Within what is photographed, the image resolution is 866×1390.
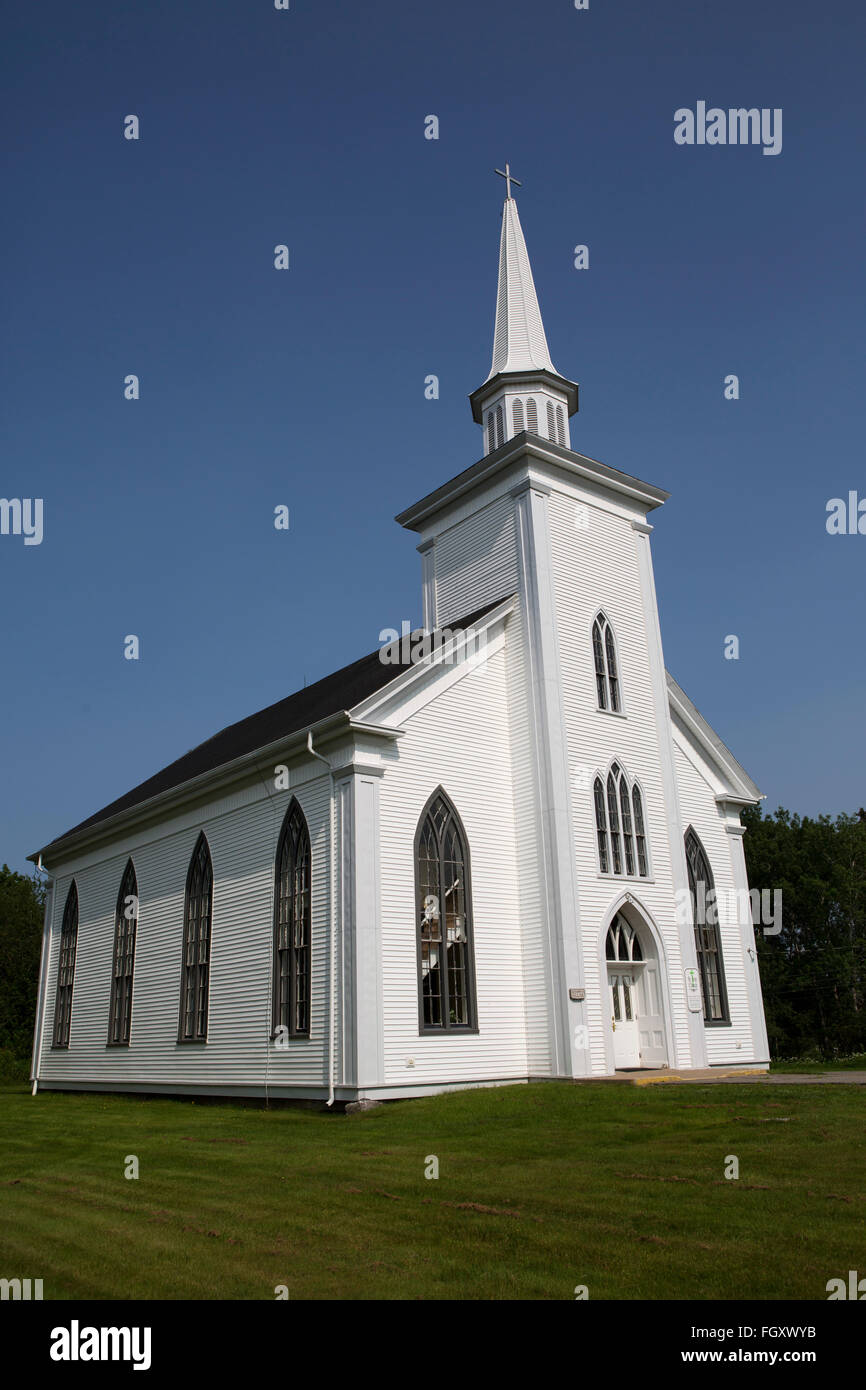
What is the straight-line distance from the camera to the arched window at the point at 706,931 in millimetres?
26391

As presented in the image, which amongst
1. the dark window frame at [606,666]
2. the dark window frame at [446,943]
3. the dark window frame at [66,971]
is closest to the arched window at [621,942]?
the dark window frame at [446,943]

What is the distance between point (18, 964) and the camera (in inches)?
2721

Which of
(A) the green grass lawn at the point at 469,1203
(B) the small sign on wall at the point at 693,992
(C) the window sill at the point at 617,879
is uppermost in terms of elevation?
(C) the window sill at the point at 617,879

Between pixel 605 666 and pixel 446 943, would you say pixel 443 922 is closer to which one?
pixel 446 943

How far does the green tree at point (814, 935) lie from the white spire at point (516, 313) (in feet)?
129

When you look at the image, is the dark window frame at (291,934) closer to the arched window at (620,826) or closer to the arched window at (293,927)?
the arched window at (293,927)

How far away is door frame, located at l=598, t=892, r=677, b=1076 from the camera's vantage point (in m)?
22.7

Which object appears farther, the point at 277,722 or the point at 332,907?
the point at 277,722

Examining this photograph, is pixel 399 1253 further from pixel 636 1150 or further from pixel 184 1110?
pixel 184 1110

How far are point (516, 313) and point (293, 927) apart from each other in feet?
61.5

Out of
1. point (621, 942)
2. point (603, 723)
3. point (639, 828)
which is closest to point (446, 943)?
point (621, 942)
